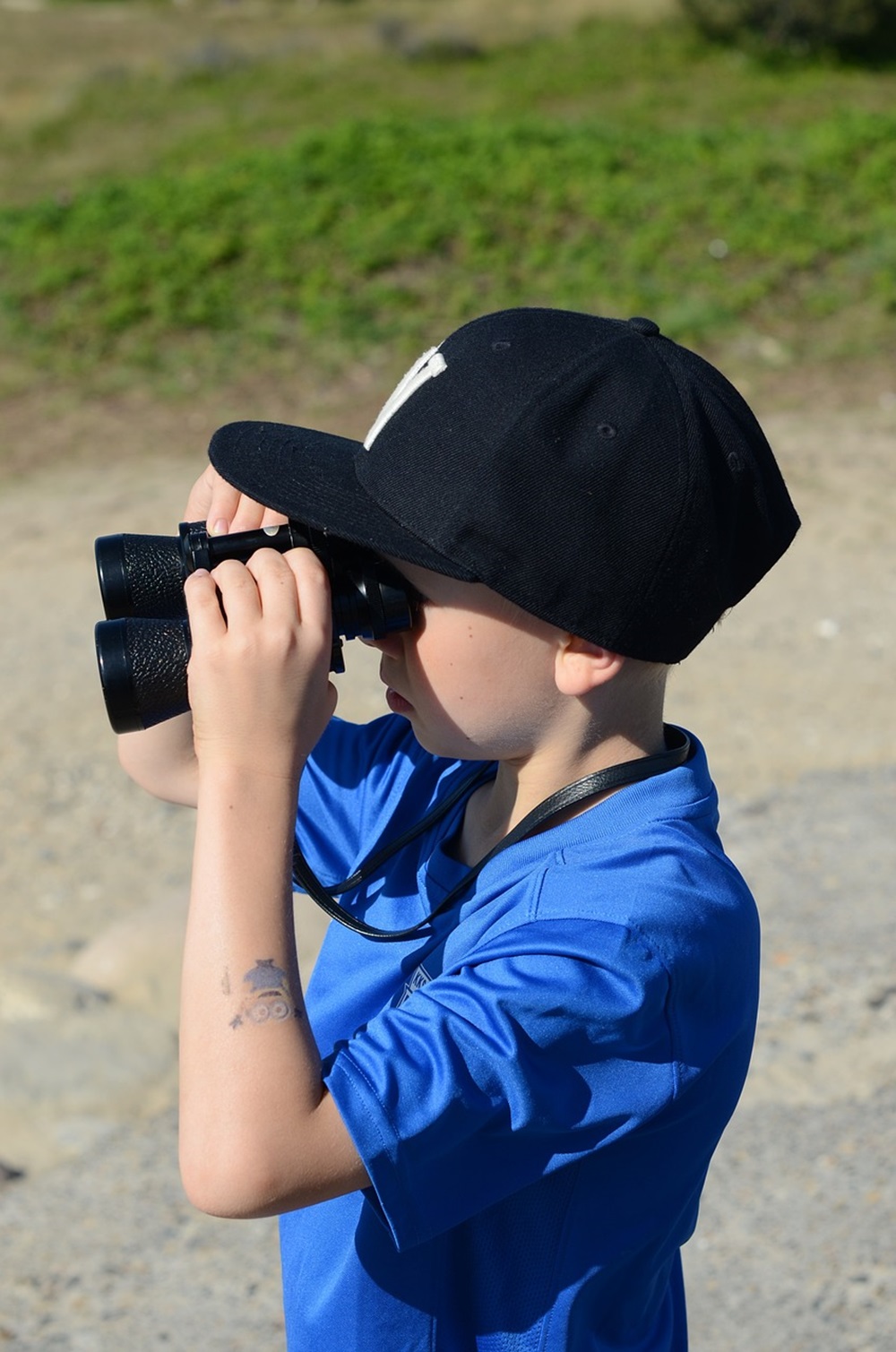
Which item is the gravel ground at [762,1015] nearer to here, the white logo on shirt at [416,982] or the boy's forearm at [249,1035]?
the white logo on shirt at [416,982]

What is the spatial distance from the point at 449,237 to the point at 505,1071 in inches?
402

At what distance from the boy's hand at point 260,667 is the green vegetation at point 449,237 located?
28.0ft

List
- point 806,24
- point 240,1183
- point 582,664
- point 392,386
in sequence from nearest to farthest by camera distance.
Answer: point 240,1183, point 582,664, point 392,386, point 806,24

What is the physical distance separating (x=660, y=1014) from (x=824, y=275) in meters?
9.74

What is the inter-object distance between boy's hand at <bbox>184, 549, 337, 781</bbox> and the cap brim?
0.08 m

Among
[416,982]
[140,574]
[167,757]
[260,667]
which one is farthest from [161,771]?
[260,667]

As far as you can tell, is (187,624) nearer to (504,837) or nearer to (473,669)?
(473,669)

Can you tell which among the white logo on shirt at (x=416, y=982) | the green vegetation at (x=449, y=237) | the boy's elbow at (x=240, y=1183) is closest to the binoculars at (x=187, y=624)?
the white logo on shirt at (x=416, y=982)

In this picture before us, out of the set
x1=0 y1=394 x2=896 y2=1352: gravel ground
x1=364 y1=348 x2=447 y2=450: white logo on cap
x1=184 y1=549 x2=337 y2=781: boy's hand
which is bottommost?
x1=0 y1=394 x2=896 y2=1352: gravel ground

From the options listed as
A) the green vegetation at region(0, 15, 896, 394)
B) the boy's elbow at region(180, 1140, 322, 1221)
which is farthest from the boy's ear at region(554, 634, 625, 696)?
the green vegetation at region(0, 15, 896, 394)

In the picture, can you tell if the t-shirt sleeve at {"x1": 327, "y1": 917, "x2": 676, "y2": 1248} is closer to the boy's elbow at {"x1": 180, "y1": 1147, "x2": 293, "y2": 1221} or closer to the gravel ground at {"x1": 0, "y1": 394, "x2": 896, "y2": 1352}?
the boy's elbow at {"x1": 180, "y1": 1147, "x2": 293, "y2": 1221}

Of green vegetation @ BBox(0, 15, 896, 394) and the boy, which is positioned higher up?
the boy

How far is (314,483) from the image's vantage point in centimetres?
159

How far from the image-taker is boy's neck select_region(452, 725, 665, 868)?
1.65m
